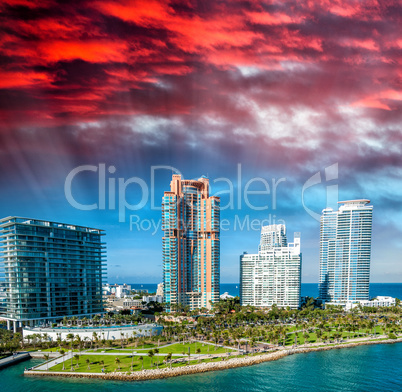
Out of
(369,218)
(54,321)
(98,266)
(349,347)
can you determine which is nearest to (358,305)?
(369,218)

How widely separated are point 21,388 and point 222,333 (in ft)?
127

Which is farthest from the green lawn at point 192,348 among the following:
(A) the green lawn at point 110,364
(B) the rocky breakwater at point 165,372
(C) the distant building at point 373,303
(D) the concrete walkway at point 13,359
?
(C) the distant building at point 373,303

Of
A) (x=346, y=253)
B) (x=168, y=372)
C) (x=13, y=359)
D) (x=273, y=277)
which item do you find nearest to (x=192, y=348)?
(x=168, y=372)

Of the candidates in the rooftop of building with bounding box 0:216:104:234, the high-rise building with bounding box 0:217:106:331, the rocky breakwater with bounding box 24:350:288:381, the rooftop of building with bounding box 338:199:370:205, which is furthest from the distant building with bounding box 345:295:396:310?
the rooftop of building with bounding box 0:216:104:234

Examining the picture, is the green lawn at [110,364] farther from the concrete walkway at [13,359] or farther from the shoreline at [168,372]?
the concrete walkway at [13,359]

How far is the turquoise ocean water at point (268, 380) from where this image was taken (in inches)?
1849

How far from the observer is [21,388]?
4712 cm

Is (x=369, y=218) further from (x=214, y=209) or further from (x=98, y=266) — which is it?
(x=98, y=266)

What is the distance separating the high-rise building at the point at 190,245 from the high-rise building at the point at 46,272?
22.6 meters

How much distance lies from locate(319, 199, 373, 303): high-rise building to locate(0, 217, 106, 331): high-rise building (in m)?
84.7

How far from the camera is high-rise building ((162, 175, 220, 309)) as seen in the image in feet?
335

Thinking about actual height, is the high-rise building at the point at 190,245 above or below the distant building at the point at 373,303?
above

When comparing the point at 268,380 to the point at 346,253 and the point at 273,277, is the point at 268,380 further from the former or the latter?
the point at 346,253

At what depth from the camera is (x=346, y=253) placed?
125 metres
